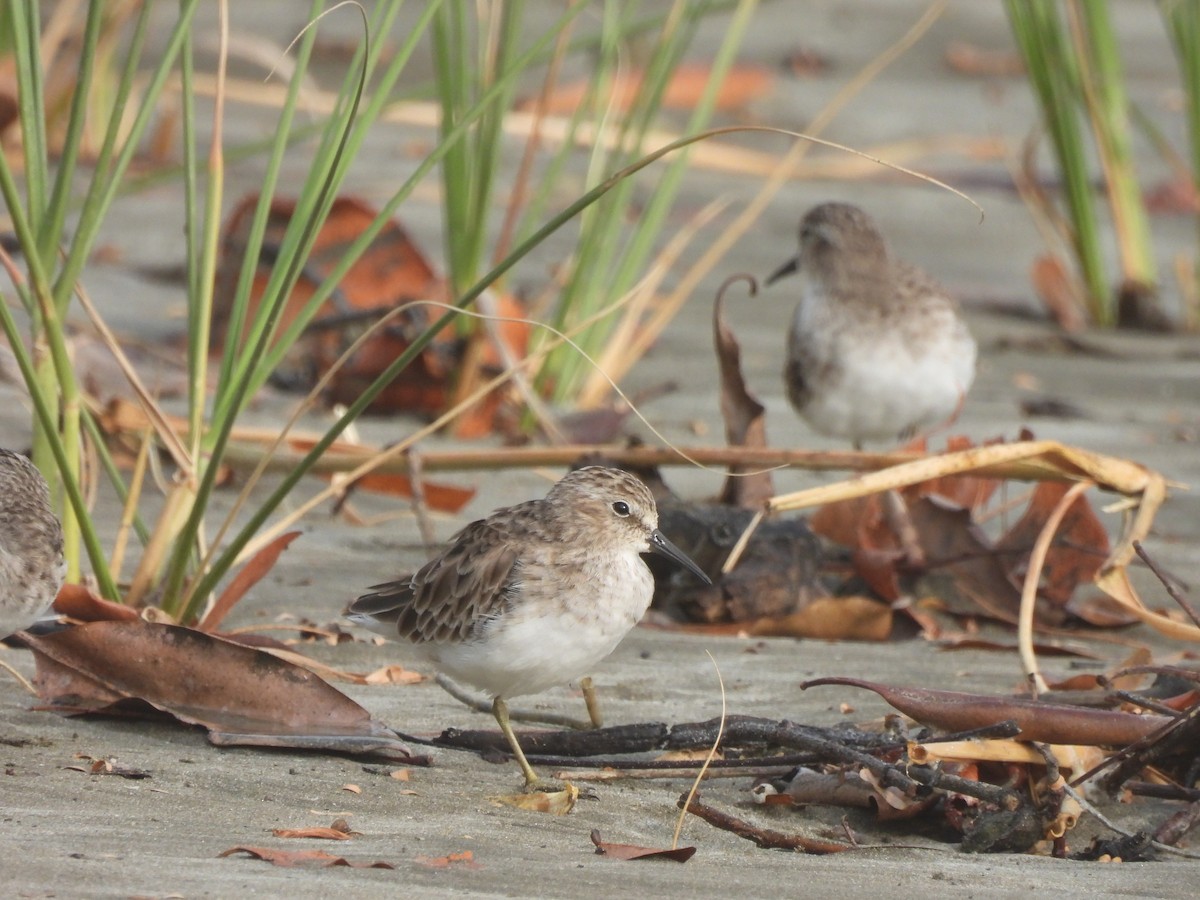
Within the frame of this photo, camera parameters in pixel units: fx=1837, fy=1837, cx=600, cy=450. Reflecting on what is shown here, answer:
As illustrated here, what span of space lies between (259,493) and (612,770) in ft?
7.66

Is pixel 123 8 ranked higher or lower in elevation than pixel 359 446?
higher

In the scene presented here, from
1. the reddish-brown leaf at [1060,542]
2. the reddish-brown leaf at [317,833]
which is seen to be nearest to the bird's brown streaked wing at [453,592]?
the reddish-brown leaf at [317,833]

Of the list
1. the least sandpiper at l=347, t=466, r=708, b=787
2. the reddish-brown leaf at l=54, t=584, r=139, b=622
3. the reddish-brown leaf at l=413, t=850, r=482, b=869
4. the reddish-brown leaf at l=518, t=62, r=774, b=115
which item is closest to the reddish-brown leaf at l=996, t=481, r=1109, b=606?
the least sandpiper at l=347, t=466, r=708, b=787

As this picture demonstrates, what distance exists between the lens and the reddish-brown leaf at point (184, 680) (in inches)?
141

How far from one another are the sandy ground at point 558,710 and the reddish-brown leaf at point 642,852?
0.03 m

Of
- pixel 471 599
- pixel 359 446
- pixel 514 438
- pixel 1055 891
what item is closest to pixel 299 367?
pixel 514 438

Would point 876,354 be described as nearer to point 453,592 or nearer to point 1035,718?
point 453,592

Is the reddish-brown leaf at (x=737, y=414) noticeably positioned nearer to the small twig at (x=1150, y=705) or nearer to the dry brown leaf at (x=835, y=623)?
the dry brown leaf at (x=835, y=623)

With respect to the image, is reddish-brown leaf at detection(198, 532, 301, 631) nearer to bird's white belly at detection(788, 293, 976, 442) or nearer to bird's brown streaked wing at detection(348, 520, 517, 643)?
bird's brown streaked wing at detection(348, 520, 517, 643)

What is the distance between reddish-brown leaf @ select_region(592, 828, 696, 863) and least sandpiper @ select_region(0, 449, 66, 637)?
1.20m

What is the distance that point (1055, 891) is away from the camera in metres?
2.94

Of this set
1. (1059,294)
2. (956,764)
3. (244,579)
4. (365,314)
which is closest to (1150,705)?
(956,764)

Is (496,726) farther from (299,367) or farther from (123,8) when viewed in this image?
(123,8)

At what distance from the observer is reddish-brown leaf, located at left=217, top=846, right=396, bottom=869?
108 inches
